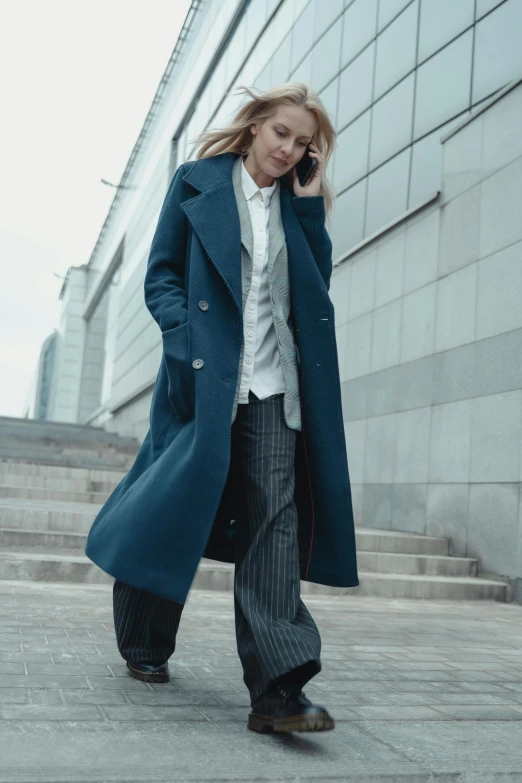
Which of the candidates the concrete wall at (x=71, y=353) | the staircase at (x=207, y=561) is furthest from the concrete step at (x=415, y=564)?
the concrete wall at (x=71, y=353)

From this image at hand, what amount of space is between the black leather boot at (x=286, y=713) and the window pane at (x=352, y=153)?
9.72 metres

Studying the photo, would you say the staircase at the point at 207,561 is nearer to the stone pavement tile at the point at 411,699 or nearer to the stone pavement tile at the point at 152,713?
the stone pavement tile at the point at 411,699

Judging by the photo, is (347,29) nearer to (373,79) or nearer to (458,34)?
(373,79)

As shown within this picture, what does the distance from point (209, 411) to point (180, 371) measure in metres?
0.16

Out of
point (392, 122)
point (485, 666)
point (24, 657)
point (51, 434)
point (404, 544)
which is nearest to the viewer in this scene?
point (24, 657)

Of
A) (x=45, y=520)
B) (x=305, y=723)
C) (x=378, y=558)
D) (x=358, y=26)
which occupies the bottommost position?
(x=305, y=723)

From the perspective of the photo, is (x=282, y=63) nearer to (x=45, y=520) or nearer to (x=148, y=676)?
(x=45, y=520)

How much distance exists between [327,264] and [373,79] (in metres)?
9.24

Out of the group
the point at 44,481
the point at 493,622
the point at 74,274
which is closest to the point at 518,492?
the point at 493,622

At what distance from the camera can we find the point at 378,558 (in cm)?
686

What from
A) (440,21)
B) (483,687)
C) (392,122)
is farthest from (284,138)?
(392,122)

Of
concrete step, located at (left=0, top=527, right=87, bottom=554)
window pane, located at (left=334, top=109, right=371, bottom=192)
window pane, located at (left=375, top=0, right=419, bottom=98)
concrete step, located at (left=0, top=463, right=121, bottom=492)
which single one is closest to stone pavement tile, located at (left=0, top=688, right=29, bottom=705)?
concrete step, located at (left=0, top=527, right=87, bottom=554)

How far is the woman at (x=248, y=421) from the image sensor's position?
93.6 inches

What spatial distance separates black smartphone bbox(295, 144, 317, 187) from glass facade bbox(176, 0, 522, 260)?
5307mm
